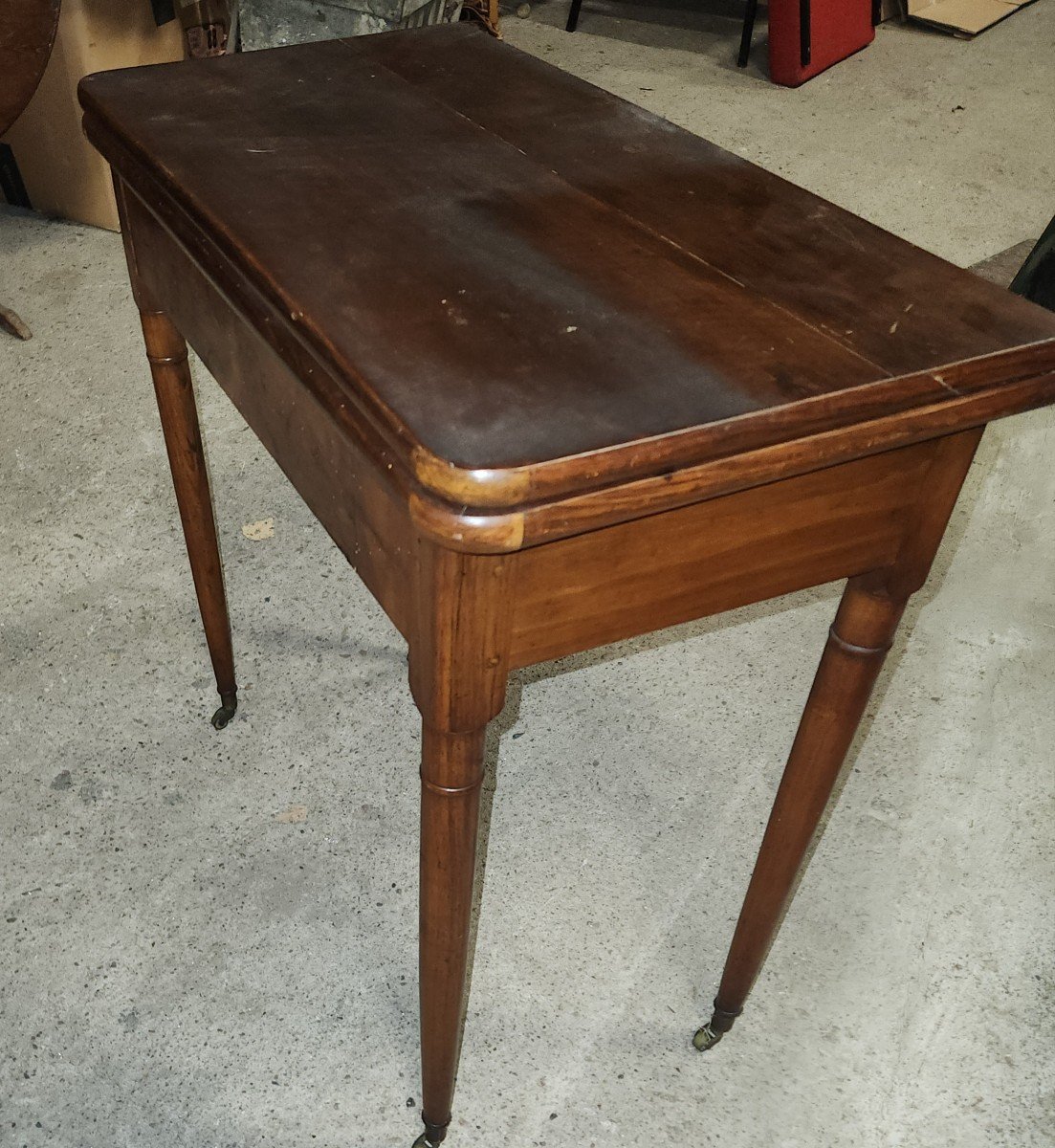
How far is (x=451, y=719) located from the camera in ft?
2.96

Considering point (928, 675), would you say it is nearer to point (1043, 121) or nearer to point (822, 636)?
point (822, 636)

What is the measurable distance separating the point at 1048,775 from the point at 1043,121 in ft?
9.99

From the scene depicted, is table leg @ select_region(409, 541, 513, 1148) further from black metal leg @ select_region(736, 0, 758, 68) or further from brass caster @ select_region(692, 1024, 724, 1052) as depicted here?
black metal leg @ select_region(736, 0, 758, 68)

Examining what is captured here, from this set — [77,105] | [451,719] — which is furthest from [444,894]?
[77,105]

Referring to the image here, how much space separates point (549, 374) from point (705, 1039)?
2.95ft

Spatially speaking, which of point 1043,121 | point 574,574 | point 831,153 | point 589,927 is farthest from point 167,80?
point 1043,121

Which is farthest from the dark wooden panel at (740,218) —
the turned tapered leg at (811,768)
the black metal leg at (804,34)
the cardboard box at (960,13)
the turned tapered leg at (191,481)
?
the cardboard box at (960,13)

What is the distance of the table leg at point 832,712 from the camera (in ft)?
3.28

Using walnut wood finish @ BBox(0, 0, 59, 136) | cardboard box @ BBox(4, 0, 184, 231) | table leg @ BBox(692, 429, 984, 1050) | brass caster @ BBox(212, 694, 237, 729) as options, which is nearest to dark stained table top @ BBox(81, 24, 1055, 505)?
table leg @ BBox(692, 429, 984, 1050)

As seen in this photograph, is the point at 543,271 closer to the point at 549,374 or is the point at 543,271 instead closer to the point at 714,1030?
the point at 549,374

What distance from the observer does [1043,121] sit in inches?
160

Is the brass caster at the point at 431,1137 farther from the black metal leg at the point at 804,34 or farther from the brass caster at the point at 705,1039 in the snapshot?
the black metal leg at the point at 804,34

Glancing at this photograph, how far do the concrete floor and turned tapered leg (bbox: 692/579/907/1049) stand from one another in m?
0.13

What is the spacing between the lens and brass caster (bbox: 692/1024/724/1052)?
1416 mm
